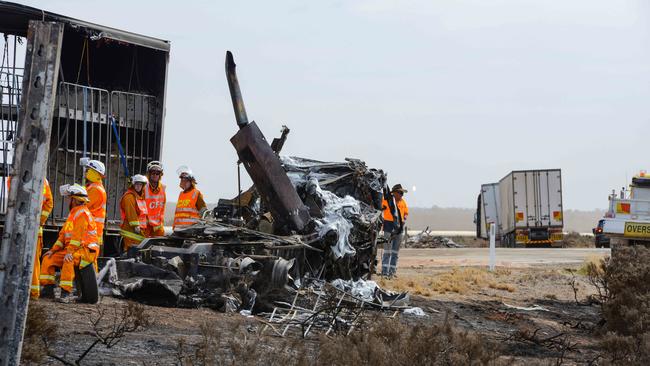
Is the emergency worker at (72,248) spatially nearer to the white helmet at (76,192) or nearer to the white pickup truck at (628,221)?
the white helmet at (76,192)

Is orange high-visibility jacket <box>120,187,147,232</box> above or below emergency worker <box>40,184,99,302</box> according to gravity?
Answer: above

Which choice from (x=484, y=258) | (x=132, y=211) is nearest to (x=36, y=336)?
(x=132, y=211)

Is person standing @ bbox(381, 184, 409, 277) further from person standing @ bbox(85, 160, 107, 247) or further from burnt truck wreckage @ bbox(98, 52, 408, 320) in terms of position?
person standing @ bbox(85, 160, 107, 247)

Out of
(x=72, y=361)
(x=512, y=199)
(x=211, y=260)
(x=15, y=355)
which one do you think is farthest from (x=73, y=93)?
(x=512, y=199)

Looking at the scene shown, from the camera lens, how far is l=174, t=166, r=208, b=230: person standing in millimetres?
13758

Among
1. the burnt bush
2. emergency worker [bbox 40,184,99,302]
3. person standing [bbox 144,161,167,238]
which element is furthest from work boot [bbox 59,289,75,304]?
the burnt bush

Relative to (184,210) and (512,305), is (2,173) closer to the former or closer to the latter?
(184,210)

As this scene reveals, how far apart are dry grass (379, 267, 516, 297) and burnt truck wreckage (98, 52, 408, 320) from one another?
215 centimetres

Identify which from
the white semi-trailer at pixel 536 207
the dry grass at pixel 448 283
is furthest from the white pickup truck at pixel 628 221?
the white semi-trailer at pixel 536 207

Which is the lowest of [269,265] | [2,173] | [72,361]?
[72,361]

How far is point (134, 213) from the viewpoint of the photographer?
13102 millimetres

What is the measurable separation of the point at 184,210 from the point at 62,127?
10.5 feet

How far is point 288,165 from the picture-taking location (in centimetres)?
1497

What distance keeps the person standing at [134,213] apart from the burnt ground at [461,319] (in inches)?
81.4
